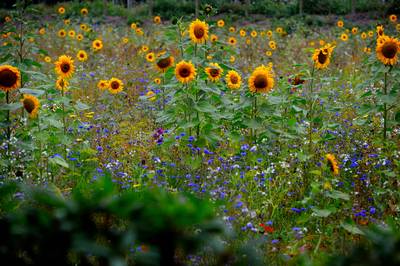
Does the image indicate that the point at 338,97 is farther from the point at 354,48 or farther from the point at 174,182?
the point at 354,48

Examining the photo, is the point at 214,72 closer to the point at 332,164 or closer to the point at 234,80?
the point at 234,80

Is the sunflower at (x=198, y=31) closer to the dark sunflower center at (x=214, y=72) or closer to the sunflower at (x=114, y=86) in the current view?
the dark sunflower center at (x=214, y=72)

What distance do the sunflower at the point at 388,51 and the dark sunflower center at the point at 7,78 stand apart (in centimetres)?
298

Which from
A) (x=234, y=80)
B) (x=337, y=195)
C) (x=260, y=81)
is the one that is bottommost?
(x=337, y=195)

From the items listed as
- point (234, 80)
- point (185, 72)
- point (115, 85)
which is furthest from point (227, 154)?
point (115, 85)

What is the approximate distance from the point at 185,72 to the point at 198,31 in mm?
527

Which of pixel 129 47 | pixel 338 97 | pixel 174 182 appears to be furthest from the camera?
pixel 129 47

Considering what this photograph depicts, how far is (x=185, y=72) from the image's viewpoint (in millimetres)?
4152

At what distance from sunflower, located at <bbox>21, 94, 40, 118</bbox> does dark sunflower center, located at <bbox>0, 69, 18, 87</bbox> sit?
0.14 m

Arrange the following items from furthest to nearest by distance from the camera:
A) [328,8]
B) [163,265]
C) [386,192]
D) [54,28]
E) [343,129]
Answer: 1. [328,8]
2. [54,28]
3. [343,129]
4. [386,192]
5. [163,265]

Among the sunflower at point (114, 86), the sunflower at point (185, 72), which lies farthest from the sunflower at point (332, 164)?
the sunflower at point (114, 86)

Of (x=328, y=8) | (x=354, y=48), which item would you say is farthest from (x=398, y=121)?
(x=328, y=8)

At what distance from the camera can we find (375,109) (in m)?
4.12

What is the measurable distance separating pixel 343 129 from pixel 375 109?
87cm
